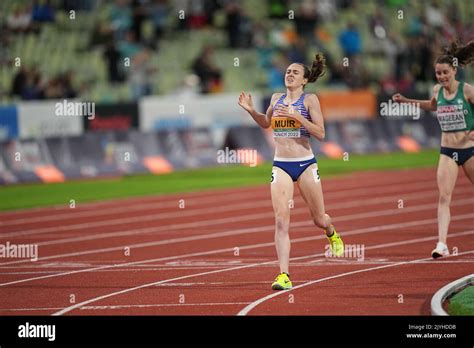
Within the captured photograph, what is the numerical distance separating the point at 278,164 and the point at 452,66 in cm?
265

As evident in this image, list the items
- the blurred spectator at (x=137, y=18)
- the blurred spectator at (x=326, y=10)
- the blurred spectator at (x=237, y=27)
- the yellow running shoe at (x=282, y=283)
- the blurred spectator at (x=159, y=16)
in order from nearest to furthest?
the yellow running shoe at (x=282, y=283)
the blurred spectator at (x=137, y=18)
the blurred spectator at (x=159, y=16)
the blurred spectator at (x=237, y=27)
the blurred spectator at (x=326, y=10)

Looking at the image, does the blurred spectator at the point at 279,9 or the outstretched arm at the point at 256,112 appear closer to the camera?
the outstretched arm at the point at 256,112

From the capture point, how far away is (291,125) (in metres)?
12.0

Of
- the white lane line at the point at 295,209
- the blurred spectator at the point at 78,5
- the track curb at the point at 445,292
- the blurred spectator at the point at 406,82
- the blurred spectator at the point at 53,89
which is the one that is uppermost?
the blurred spectator at the point at 78,5

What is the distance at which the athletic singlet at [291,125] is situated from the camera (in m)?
12.0

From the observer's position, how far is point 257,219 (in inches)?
771

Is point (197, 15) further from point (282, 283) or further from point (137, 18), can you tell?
point (282, 283)

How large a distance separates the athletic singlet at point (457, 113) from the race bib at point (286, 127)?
230 cm

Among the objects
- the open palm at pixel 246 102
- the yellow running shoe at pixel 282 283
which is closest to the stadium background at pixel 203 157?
the yellow running shoe at pixel 282 283

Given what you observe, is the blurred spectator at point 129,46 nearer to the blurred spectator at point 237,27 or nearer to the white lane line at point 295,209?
the blurred spectator at point 237,27

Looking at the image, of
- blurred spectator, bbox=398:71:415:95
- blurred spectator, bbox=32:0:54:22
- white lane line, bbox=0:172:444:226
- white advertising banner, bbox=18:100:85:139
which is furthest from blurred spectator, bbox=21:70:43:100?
blurred spectator, bbox=398:71:415:95

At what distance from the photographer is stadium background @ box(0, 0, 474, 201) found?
27297mm

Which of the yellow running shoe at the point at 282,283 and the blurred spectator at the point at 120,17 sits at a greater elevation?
the blurred spectator at the point at 120,17
